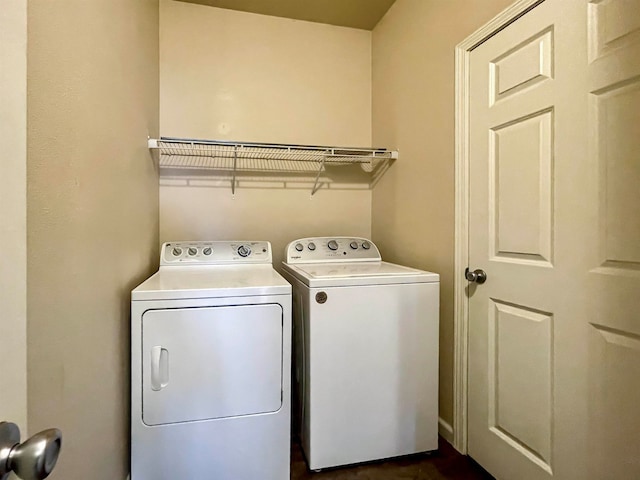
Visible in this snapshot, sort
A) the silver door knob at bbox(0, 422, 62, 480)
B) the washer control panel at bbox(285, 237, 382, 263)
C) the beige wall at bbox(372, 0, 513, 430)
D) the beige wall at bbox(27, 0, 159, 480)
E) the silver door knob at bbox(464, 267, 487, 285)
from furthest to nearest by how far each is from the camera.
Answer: the washer control panel at bbox(285, 237, 382, 263) → the beige wall at bbox(372, 0, 513, 430) → the silver door knob at bbox(464, 267, 487, 285) → the beige wall at bbox(27, 0, 159, 480) → the silver door knob at bbox(0, 422, 62, 480)

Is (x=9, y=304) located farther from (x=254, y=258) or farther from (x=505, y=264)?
(x=254, y=258)

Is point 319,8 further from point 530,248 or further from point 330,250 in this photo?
point 530,248

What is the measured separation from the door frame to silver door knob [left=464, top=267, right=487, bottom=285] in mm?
62

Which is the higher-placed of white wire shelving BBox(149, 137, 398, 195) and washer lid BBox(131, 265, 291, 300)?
white wire shelving BBox(149, 137, 398, 195)

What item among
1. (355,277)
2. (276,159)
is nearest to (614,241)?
(355,277)

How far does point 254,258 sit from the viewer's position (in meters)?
2.16

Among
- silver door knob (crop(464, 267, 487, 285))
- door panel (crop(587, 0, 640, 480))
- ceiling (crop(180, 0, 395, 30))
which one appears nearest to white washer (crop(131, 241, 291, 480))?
silver door knob (crop(464, 267, 487, 285))

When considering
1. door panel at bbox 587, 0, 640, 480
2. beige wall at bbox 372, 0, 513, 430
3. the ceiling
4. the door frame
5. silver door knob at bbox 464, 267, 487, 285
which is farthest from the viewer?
the ceiling

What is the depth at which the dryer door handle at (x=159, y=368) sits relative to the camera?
1.35 metres

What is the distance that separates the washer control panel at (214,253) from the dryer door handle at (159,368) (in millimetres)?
768

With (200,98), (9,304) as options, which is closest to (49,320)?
(9,304)

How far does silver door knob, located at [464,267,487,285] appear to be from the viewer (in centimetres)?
155

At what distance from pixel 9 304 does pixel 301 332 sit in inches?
54.6

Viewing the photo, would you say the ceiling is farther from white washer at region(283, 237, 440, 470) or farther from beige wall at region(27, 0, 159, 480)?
white washer at region(283, 237, 440, 470)
